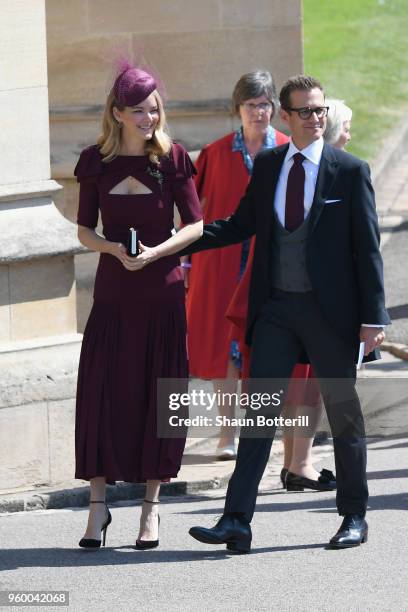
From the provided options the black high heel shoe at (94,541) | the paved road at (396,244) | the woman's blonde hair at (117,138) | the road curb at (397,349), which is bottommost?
the paved road at (396,244)

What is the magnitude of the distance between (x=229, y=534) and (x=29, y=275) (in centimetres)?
232

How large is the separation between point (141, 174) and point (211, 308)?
2.35 meters

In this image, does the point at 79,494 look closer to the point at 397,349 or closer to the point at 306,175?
the point at 306,175

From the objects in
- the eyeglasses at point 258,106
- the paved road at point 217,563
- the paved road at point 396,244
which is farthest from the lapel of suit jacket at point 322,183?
the paved road at point 396,244

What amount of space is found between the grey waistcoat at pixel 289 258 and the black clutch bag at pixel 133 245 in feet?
1.83

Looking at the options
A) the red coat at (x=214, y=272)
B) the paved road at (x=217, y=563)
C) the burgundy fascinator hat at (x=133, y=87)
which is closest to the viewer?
the paved road at (x=217, y=563)

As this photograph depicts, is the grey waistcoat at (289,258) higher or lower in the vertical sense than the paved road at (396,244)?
higher

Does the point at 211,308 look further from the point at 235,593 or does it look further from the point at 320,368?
the point at 235,593

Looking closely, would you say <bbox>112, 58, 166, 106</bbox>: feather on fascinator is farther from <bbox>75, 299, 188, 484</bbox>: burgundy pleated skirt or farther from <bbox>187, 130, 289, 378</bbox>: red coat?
<bbox>187, 130, 289, 378</bbox>: red coat

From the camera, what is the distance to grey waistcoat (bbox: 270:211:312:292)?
6.69 metres

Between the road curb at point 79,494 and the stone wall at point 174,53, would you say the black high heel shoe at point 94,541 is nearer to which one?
the road curb at point 79,494

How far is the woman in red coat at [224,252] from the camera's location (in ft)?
28.3
